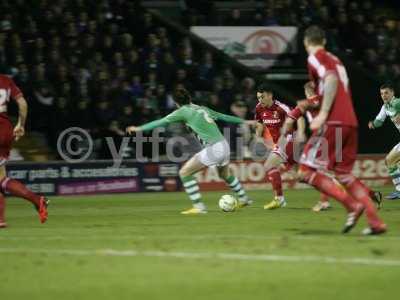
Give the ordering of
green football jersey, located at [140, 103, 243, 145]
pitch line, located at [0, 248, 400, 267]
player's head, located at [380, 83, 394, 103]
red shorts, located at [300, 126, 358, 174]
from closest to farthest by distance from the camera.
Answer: pitch line, located at [0, 248, 400, 267]
red shorts, located at [300, 126, 358, 174]
green football jersey, located at [140, 103, 243, 145]
player's head, located at [380, 83, 394, 103]

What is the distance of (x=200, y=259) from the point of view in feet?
25.6

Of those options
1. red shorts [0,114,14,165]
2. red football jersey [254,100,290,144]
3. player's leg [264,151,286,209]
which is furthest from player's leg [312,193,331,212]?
red shorts [0,114,14,165]

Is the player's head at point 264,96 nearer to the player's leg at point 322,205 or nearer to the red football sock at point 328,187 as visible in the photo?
the player's leg at point 322,205

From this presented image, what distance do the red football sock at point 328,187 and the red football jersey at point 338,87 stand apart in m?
0.63

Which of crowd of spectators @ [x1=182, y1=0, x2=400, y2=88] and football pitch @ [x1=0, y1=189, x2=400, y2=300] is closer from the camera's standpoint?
football pitch @ [x1=0, y1=189, x2=400, y2=300]

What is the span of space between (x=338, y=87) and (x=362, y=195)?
1240 millimetres

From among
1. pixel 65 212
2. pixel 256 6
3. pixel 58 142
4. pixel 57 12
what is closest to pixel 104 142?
pixel 58 142

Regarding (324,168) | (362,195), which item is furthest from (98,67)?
(362,195)

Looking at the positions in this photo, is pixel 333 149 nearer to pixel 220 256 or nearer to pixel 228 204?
pixel 220 256

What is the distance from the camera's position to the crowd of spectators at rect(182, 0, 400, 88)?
81.9 feet

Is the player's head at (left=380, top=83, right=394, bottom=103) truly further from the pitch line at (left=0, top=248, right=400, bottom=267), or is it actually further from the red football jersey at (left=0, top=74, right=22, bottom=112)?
the pitch line at (left=0, top=248, right=400, bottom=267)

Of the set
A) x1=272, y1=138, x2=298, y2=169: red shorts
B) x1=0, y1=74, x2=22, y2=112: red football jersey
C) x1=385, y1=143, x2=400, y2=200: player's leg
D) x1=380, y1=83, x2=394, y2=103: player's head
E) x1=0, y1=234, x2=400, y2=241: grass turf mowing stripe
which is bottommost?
x1=385, y1=143, x2=400, y2=200: player's leg

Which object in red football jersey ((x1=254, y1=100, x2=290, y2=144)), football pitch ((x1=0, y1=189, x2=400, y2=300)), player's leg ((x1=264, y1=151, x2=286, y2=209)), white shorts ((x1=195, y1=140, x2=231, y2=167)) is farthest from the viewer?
red football jersey ((x1=254, y1=100, x2=290, y2=144))

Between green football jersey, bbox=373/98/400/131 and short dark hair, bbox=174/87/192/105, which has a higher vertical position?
short dark hair, bbox=174/87/192/105
